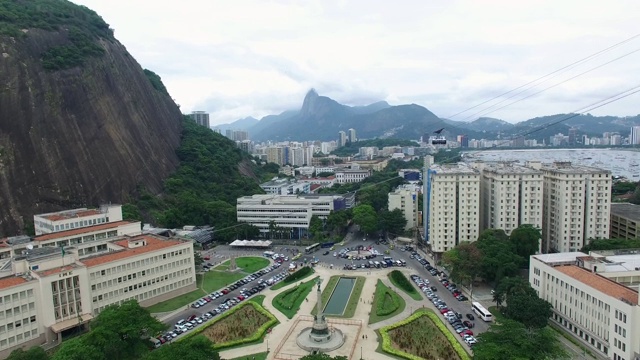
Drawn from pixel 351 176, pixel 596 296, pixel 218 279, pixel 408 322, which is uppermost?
pixel 351 176

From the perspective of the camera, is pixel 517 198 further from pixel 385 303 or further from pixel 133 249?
pixel 133 249

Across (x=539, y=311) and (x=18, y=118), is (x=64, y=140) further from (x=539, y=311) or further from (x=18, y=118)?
(x=539, y=311)

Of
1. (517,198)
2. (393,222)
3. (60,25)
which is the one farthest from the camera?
(60,25)

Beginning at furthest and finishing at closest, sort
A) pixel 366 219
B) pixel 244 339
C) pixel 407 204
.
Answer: pixel 407 204 → pixel 366 219 → pixel 244 339

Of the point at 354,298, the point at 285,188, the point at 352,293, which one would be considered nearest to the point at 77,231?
the point at 352,293

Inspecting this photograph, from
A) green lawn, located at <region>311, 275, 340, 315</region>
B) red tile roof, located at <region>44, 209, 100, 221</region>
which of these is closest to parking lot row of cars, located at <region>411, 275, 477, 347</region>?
green lawn, located at <region>311, 275, 340, 315</region>

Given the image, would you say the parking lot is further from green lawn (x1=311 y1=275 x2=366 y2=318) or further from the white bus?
green lawn (x1=311 y1=275 x2=366 y2=318)

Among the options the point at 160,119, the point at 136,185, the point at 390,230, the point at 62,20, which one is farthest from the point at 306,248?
the point at 62,20
